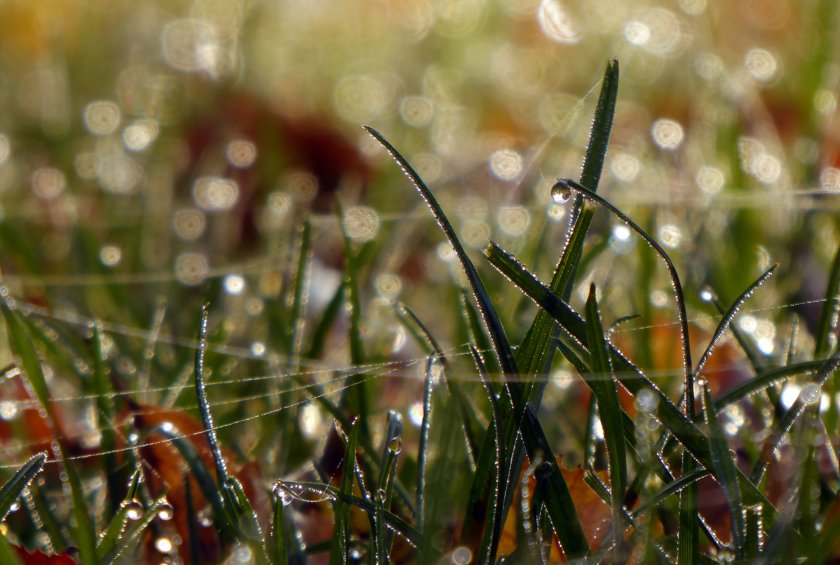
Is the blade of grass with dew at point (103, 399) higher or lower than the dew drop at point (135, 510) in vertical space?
higher

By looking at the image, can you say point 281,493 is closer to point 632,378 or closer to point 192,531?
point 192,531

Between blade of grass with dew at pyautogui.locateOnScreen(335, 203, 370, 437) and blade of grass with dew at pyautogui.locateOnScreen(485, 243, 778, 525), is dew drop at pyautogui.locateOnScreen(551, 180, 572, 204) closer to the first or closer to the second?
blade of grass with dew at pyautogui.locateOnScreen(485, 243, 778, 525)

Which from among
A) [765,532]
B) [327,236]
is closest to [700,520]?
[765,532]

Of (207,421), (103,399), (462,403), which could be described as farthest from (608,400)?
(103,399)

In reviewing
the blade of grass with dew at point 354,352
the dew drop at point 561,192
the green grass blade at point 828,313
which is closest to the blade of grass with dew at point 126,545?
the blade of grass with dew at point 354,352

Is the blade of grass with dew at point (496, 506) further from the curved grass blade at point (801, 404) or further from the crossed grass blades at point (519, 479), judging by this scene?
the curved grass blade at point (801, 404)

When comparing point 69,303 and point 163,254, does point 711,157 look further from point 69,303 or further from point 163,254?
point 69,303

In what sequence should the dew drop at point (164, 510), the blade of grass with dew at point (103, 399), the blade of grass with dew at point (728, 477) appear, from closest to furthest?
the blade of grass with dew at point (728, 477)
the dew drop at point (164, 510)
the blade of grass with dew at point (103, 399)
